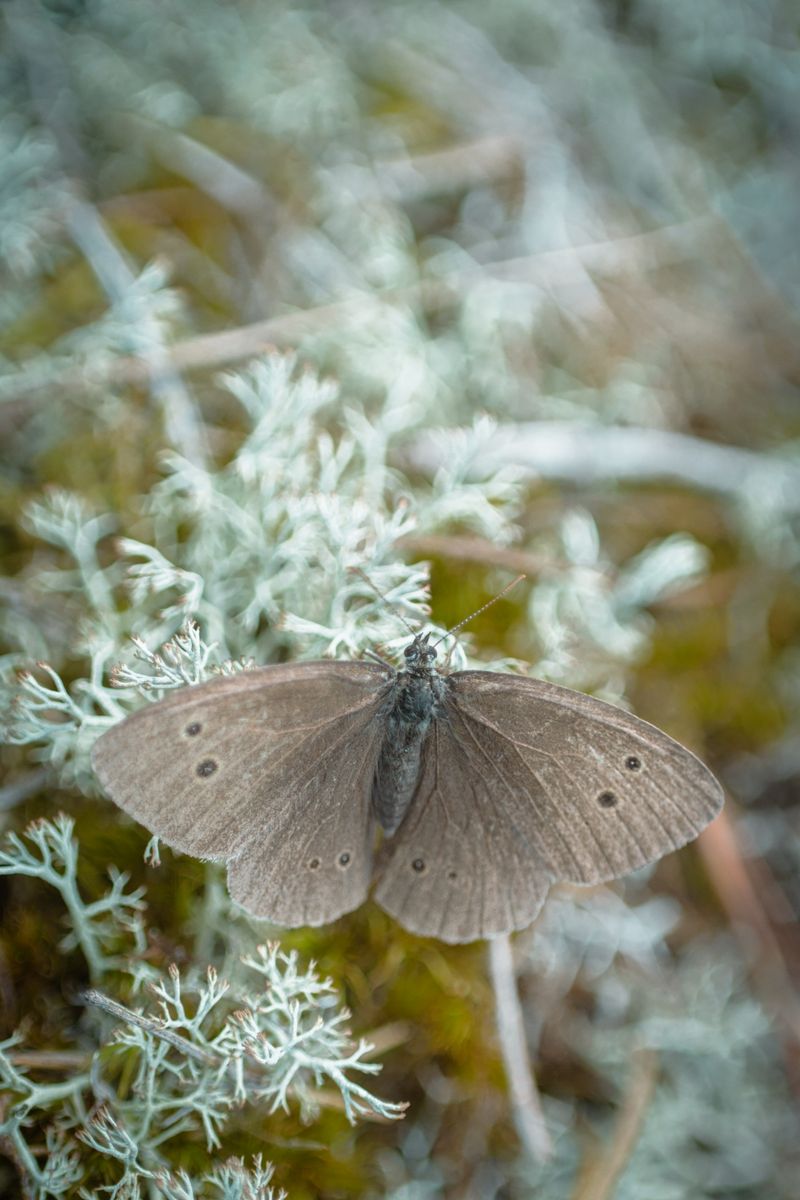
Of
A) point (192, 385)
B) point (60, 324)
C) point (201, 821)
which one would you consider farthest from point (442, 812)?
point (60, 324)

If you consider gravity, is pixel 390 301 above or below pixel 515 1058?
above

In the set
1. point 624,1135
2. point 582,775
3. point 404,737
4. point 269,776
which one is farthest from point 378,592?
point 624,1135

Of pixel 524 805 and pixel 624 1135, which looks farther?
pixel 624 1135

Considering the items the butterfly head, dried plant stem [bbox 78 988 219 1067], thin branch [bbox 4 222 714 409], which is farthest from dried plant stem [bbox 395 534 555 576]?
dried plant stem [bbox 78 988 219 1067]

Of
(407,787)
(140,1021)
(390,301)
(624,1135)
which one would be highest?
(390,301)

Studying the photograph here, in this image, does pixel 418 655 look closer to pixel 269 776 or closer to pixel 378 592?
pixel 378 592

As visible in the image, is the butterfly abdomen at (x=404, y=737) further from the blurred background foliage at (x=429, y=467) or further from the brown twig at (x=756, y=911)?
the brown twig at (x=756, y=911)
